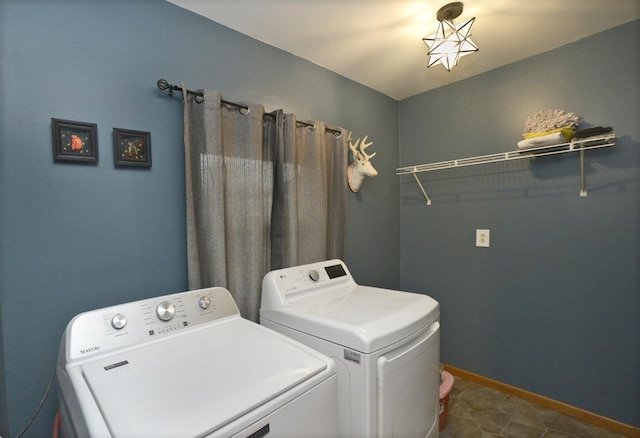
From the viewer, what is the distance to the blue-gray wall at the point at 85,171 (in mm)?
1067

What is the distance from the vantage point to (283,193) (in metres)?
1.73

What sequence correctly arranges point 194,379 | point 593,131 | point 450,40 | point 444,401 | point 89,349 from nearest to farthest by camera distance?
point 194,379 → point 89,349 → point 450,40 → point 593,131 → point 444,401

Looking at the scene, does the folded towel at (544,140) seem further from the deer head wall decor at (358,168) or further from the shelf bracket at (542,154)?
the deer head wall decor at (358,168)

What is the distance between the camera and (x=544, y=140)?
5.82 feet

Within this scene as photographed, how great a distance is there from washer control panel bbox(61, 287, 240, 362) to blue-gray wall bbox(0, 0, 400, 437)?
253 mm

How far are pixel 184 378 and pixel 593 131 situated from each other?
2350mm

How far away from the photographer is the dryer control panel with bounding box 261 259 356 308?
1462mm

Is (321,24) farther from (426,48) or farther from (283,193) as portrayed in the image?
(283,193)

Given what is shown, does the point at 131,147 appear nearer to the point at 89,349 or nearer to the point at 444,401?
the point at 89,349

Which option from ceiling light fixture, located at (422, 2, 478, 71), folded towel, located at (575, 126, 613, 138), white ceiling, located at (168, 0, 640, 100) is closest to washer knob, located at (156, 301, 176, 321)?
white ceiling, located at (168, 0, 640, 100)

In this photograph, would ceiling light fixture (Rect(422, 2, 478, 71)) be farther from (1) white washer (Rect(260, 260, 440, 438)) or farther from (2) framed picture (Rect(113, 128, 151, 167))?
(2) framed picture (Rect(113, 128, 151, 167))

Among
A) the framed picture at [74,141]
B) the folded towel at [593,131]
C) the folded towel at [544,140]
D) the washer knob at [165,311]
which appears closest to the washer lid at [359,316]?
the washer knob at [165,311]

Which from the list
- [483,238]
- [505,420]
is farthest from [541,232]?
[505,420]

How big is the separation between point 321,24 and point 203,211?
1208 millimetres
